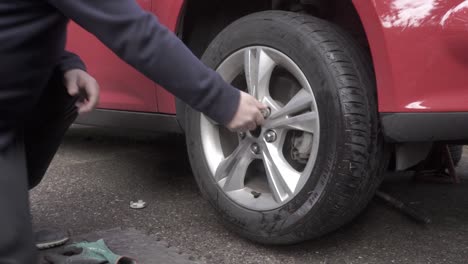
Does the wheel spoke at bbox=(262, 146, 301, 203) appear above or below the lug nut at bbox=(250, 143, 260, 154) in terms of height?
below

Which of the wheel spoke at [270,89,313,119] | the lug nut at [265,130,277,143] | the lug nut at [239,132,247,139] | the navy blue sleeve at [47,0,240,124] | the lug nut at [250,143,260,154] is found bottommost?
the lug nut at [250,143,260,154]

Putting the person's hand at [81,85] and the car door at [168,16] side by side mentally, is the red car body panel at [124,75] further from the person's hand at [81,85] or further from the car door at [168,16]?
the person's hand at [81,85]

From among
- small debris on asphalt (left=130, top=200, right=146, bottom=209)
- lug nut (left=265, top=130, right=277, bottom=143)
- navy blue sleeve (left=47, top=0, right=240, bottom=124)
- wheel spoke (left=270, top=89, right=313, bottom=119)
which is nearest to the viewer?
navy blue sleeve (left=47, top=0, right=240, bottom=124)

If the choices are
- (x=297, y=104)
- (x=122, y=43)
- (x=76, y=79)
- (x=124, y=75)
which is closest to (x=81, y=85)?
(x=76, y=79)

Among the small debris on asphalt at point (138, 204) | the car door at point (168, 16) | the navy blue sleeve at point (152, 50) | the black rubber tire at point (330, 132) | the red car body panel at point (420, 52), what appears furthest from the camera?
the small debris on asphalt at point (138, 204)

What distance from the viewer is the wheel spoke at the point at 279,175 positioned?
1750mm

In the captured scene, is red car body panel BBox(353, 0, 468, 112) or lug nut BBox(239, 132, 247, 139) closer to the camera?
red car body panel BBox(353, 0, 468, 112)

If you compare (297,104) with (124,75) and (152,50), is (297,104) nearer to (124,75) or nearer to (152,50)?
(152,50)

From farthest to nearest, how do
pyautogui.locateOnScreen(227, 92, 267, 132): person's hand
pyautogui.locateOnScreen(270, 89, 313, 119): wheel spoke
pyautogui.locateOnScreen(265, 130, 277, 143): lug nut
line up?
1. pyautogui.locateOnScreen(265, 130, 277, 143): lug nut
2. pyautogui.locateOnScreen(270, 89, 313, 119): wheel spoke
3. pyautogui.locateOnScreen(227, 92, 267, 132): person's hand

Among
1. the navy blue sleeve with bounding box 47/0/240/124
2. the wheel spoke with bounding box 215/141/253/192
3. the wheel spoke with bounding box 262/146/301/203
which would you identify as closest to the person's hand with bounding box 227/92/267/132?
the navy blue sleeve with bounding box 47/0/240/124

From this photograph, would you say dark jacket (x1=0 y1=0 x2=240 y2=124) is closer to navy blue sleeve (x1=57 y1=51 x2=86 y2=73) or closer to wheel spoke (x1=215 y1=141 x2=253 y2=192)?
navy blue sleeve (x1=57 y1=51 x2=86 y2=73)

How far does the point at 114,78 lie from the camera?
2.47 meters

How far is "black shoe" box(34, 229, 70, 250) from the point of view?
1.80 m

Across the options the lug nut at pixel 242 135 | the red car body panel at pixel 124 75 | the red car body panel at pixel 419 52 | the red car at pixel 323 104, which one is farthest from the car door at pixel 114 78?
the red car body panel at pixel 419 52
